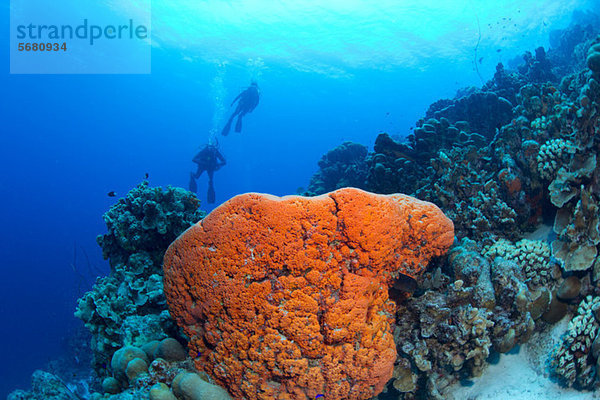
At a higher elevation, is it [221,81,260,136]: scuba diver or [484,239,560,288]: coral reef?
[221,81,260,136]: scuba diver

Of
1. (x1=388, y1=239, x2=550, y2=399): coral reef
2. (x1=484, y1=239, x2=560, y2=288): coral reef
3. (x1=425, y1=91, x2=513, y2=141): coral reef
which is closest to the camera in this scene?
(x1=388, y1=239, x2=550, y2=399): coral reef

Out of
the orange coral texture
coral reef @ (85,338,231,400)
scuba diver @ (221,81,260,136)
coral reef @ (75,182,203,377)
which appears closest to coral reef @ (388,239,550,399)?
the orange coral texture

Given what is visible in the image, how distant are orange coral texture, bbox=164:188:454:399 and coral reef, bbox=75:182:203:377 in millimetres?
1493

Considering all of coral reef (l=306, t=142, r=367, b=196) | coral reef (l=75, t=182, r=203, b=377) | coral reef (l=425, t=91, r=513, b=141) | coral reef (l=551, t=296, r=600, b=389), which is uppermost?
coral reef (l=306, t=142, r=367, b=196)

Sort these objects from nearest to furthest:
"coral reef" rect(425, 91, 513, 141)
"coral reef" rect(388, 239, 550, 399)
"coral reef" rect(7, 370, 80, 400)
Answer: "coral reef" rect(388, 239, 550, 399) → "coral reef" rect(7, 370, 80, 400) → "coral reef" rect(425, 91, 513, 141)

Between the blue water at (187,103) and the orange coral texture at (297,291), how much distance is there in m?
19.5

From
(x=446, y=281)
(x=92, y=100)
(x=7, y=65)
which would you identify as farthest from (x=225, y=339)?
(x=92, y=100)

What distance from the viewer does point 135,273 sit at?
18.7ft

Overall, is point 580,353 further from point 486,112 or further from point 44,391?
point 486,112

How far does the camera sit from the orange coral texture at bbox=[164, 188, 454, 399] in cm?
262

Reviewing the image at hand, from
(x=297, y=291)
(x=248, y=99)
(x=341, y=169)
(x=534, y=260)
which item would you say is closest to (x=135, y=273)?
(x=297, y=291)

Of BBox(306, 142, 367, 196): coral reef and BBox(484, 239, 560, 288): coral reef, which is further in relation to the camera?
BBox(306, 142, 367, 196): coral reef

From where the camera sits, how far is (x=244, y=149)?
126 metres

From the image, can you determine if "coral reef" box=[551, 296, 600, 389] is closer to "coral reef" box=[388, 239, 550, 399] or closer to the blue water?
"coral reef" box=[388, 239, 550, 399]
